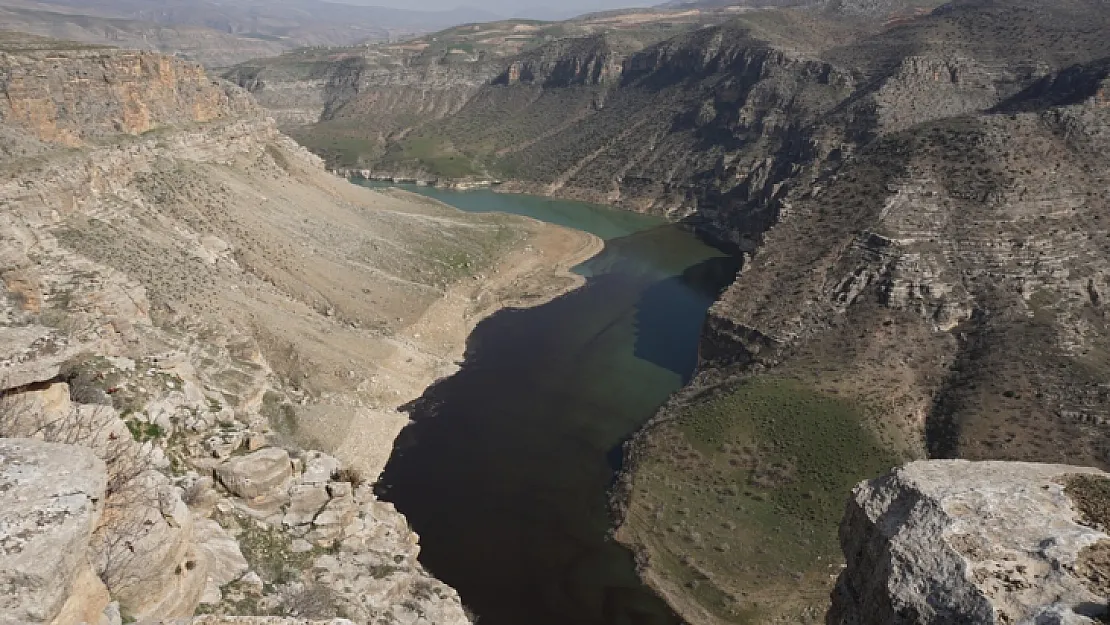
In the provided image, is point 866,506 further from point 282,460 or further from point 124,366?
point 124,366

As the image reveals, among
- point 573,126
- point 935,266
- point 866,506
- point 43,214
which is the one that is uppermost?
point 866,506

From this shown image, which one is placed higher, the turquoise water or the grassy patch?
the grassy patch

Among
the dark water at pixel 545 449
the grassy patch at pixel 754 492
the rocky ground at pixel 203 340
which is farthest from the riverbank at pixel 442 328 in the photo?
the grassy patch at pixel 754 492

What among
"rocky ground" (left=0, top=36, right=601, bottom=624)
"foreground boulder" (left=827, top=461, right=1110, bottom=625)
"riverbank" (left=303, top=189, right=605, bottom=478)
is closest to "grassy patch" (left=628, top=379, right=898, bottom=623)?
"rocky ground" (left=0, top=36, right=601, bottom=624)

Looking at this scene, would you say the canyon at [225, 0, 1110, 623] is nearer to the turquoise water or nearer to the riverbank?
the riverbank

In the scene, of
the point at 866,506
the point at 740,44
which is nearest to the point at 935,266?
the point at 866,506

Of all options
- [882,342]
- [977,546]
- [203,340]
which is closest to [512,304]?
[203,340]
